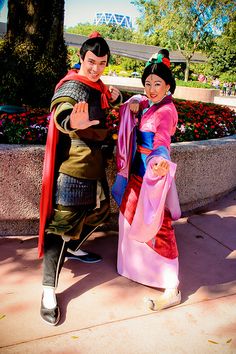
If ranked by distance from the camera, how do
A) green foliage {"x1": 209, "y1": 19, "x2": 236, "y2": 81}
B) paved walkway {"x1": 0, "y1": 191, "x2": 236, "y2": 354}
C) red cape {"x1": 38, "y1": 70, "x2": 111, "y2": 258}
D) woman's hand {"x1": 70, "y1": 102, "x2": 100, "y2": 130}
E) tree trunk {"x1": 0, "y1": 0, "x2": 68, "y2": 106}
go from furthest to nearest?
green foliage {"x1": 209, "y1": 19, "x2": 236, "y2": 81}, tree trunk {"x1": 0, "y1": 0, "x2": 68, "y2": 106}, red cape {"x1": 38, "y1": 70, "x2": 111, "y2": 258}, paved walkway {"x1": 0, "y1": 191, "x2": 236, "y2": 354}, woman's hand {"x1": 70, "y1": 102, "x2": 100, "y2": 130}

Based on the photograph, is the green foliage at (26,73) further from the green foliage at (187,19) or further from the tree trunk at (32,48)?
the green foliage at (187,19)

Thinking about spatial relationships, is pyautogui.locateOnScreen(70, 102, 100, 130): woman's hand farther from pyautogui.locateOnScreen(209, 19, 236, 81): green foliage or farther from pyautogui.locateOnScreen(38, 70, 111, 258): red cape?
pyautogui.locateOnScreen(209, 19, 236, 81): green foliage

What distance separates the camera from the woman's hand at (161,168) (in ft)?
7.82

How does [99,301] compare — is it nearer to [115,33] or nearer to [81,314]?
[81,314]

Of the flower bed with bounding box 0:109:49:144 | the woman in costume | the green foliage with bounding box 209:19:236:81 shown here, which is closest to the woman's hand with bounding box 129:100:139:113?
the woman in costume

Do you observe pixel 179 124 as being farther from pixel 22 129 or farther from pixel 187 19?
pixel 187 19

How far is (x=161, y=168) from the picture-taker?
2.39 meters

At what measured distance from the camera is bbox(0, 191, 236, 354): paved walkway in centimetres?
229

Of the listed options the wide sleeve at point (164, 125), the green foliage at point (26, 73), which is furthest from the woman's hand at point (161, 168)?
the green foliage at point (26, 73)

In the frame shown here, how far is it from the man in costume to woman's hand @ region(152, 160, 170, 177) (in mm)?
466

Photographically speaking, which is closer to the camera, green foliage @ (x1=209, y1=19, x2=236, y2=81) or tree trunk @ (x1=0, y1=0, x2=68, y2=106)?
tree trunk @ (x1=0, y1=0, x2=68, y2=106)

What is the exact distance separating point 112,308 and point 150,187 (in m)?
0.91

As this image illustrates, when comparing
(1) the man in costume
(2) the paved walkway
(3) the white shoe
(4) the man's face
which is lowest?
(2) the paved walkway

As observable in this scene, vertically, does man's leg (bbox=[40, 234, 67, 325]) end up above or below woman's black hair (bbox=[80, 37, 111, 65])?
below
